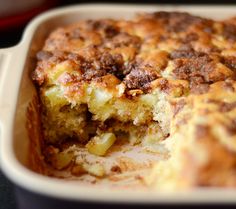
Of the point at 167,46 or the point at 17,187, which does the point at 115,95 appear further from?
the point at 17,187

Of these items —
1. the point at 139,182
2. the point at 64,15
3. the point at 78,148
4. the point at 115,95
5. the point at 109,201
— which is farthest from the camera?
the point at 64,15

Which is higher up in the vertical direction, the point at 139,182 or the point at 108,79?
the point at 108,79

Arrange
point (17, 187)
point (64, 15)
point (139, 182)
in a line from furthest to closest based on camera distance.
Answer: point (64, 15)
point (139, 182)
point (17, 187)

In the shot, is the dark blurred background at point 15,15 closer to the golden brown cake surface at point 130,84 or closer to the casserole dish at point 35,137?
the casserole dish at point 35,137

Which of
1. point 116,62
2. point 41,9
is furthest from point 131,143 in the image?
point 41,9

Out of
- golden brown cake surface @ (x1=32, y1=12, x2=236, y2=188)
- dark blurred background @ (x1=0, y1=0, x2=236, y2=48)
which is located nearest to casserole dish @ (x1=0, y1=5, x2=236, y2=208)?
golden brown cake surface @ (x1=32, y1=12, x2=236, y2=188)

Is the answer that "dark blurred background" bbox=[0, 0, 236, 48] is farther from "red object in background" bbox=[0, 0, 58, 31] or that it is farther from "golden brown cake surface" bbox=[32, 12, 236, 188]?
"golden brown cake surface" bbox=[32, 12, 236, 188]
